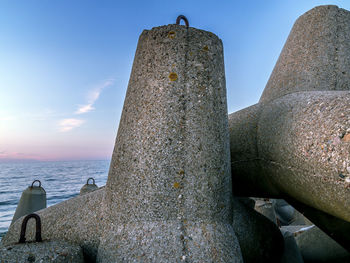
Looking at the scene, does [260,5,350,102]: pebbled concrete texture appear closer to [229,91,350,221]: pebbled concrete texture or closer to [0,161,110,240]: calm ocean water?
[229,91,350,221]: pebbled concrete texture

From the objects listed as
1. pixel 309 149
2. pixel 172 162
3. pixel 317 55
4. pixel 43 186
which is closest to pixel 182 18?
pixel 172 162

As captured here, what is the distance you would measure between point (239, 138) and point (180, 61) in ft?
3.74

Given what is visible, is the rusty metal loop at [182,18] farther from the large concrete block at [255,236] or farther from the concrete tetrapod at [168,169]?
the large concrete block at [255,236]

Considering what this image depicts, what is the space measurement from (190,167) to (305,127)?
2.79 feet

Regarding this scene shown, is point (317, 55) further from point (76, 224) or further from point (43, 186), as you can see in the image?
point (43, 186)

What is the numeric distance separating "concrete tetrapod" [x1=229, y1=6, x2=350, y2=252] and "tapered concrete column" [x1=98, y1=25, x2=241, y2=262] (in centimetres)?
48

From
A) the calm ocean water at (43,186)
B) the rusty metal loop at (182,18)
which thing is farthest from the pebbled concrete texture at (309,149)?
the calm ocean water at (43,186)

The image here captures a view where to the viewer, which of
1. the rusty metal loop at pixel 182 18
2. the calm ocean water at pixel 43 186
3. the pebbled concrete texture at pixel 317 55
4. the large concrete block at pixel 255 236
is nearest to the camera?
the rusty metal loop at pixel 182 18

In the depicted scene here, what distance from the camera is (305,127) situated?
69.4 inches

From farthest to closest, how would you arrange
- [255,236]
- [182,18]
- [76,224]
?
[255,236], [182,18], [76,224]

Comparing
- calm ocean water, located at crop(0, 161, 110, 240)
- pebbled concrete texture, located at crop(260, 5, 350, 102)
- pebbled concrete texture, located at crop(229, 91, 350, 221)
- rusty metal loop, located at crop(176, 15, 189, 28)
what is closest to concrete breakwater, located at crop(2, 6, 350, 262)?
pebbled concrete texture, located at crop(229, 91, 350, 221)

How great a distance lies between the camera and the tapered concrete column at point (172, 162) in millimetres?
1772

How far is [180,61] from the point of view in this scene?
80.3 inches

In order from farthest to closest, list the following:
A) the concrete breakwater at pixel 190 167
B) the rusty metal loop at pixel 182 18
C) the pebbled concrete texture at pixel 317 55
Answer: the pebbled concrete texture at pixel 317 55 → the rusty metal loop at pixel 182 18 → the concrete breakwater at pixel 190 167
